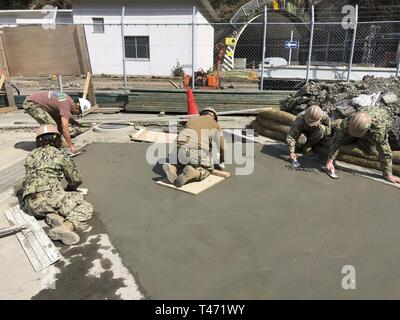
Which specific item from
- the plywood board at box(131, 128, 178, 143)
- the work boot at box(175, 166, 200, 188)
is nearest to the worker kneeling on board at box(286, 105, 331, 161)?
the work boot at box(175, 166, 200, 188)

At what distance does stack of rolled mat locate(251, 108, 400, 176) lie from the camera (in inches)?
202

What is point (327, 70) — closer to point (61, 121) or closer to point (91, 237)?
point (61, 121)

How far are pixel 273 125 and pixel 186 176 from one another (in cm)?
292

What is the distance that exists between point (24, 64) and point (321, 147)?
7.66 meters

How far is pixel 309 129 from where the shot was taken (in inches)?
222

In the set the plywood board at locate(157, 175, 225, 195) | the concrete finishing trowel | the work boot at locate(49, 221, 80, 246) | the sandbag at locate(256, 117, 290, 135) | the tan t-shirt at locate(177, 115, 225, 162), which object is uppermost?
the tan t-shirt at locate(177, 115, 225, 162)

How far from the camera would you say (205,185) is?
4645 millimetres

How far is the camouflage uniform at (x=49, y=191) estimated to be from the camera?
364 centimetres

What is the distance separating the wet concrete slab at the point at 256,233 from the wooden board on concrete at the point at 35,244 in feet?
1.92

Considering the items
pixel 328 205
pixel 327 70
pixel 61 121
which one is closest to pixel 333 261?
pixel 328 205

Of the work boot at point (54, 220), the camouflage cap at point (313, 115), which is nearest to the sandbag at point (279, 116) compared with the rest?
the camouflage cap at point (313, 115)

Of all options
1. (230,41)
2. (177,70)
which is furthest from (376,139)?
(230,41)

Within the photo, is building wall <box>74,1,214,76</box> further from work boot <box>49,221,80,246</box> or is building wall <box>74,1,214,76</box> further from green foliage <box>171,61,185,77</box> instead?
work boot <box>49,221,80,246</box>

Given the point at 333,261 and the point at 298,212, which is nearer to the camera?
the point at 333,261
